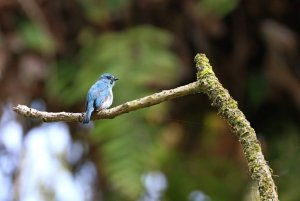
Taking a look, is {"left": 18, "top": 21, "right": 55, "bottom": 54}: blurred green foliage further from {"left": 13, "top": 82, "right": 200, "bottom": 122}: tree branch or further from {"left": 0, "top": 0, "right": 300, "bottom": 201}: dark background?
{"left": 13, "top": 82, "right": 200, "bottom": 122}: tree branch

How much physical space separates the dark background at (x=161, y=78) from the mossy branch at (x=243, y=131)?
6.56ft

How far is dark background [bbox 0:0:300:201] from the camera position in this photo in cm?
320

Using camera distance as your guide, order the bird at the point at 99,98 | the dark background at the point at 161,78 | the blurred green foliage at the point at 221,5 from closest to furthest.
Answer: the bird at the point at 99,98 < the blurred green foliage at the point at 221,5 < the dark background at the point at 161,78

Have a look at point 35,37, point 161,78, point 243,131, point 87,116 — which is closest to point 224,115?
point 243,131

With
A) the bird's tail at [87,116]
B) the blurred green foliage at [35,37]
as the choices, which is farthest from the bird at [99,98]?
the blurred green foliage at [35,37]

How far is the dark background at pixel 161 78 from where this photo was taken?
3.20 m

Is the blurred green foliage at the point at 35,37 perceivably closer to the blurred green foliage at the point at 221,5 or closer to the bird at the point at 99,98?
the blurred green foliage at the point at 221,5

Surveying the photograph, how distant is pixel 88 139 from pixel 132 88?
607mm

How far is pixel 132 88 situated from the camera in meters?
3.14

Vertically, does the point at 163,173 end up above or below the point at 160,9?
below

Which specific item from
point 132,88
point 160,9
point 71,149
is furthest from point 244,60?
point 71,149

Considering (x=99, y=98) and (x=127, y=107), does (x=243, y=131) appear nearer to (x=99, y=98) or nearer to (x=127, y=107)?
(x=127, y=107)

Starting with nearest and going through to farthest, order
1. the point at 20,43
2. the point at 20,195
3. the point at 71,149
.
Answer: the point at 20,195
the point at 20,43
the point at 71,149

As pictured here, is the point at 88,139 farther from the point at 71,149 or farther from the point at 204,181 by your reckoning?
the point at 204,181
